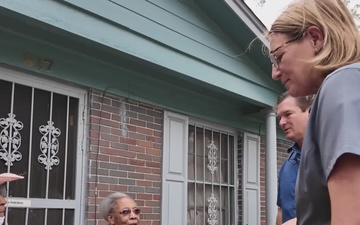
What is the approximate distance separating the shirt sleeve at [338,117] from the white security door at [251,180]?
19.2 feet

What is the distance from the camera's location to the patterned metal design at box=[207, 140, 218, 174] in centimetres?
645

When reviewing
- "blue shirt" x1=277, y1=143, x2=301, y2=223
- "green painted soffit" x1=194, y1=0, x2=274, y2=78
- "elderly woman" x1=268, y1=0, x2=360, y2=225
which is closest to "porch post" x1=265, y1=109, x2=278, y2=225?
"green painted soffit" x1=194, y1=0, x2=274, y2=78

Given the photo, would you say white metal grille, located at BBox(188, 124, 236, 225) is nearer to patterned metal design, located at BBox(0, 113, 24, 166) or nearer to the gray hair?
the gray hair

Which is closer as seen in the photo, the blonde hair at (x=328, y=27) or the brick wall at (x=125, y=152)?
the blonde hair at (x=328, y=27)

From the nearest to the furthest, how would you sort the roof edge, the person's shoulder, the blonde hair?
the person's shoulder, the blonde hair, the roof edge

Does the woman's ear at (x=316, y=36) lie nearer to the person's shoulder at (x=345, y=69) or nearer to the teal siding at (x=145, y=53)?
the person's shoulder at (x=345, y=69)

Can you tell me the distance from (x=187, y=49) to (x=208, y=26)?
731mm

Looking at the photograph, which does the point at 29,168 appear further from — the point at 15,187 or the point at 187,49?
the point at 187,49

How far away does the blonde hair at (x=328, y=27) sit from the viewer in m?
1.21

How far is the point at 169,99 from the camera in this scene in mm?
5777

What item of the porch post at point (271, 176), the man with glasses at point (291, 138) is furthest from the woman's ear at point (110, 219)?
the porch post at point (271, 176)

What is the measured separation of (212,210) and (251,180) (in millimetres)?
837

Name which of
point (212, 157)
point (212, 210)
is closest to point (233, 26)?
point (212, 157)

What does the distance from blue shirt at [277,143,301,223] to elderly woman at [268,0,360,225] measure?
1.81 metres
